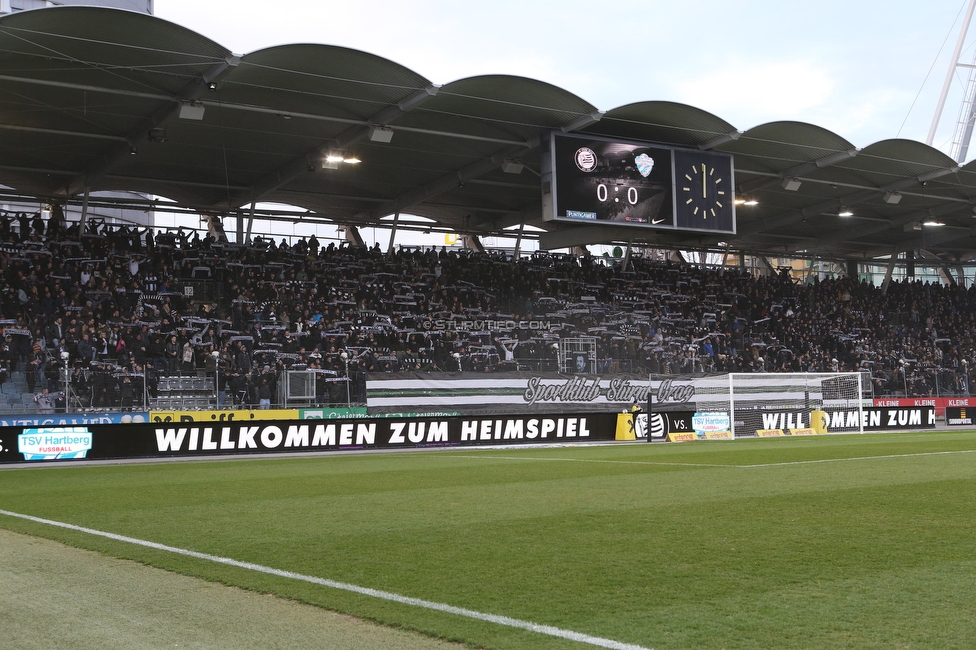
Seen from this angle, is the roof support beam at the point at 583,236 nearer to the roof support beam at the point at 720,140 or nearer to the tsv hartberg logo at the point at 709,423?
the roof support beam at the point at 720,140

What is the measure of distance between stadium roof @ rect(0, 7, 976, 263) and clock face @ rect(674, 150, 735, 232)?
0.69 m

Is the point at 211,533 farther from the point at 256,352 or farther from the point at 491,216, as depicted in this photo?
the point at 491,216

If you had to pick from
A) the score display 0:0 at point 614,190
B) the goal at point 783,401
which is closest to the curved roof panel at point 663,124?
→ the score display 0:0 at point 614,190

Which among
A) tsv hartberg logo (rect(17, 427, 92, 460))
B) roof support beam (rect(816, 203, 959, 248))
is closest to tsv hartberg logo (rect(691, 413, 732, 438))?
tsv hartberg logo (rect(17, 427, 92, 460))

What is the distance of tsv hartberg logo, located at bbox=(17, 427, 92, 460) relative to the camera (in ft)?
70.3

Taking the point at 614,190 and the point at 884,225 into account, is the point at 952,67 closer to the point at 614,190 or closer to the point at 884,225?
the point at 884,225

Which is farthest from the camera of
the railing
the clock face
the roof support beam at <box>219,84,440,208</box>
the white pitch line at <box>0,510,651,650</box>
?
the clock face

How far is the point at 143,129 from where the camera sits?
30.4m

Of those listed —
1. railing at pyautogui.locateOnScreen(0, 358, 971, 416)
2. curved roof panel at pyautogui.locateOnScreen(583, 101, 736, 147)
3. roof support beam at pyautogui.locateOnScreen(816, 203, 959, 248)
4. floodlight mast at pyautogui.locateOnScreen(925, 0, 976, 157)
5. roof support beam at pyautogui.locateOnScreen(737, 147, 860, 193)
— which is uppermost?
floodlight mast at pyautogui.locateOnScreen(925, 0, 976, 157)

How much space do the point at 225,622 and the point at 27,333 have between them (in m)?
23.2

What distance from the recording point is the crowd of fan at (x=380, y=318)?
88.6ft

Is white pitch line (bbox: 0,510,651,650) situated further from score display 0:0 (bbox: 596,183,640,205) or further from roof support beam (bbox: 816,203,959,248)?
roof support beam (bbox: 816,203,959,248)

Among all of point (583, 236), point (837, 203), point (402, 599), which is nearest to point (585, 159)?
point (583, 236)

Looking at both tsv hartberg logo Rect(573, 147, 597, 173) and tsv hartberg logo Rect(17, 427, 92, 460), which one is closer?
tsv hartberg logo Rect(17, 427, 92, 460)
